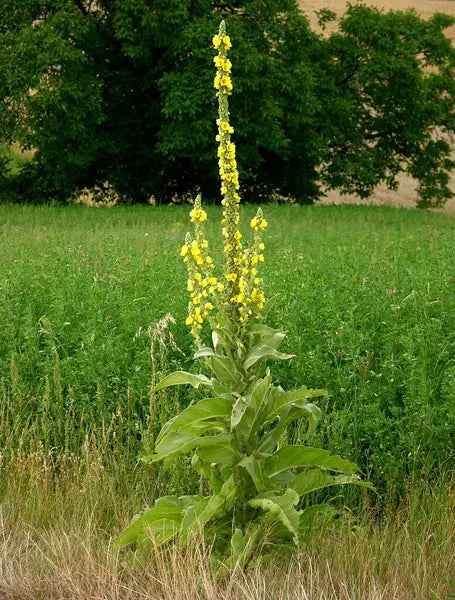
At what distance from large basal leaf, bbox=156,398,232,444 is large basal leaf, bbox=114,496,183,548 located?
439mm

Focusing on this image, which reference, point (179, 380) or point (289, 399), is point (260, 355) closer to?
point (289, 399)

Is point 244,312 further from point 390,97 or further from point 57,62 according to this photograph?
point 390,97

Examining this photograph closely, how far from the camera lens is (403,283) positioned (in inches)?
352

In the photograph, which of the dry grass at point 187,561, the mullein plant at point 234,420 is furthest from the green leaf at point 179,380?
the dry grass at point 187,561

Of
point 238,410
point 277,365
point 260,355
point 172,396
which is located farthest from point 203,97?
point 238,410

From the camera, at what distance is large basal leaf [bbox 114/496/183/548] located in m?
4.55

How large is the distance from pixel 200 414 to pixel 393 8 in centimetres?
4665

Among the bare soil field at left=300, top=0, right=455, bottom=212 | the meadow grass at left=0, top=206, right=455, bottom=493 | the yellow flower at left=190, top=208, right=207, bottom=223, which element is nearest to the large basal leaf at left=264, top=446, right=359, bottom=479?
the meadow grass at left=0, top=206, right=455, bottom=493

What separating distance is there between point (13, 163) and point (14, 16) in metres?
12.5

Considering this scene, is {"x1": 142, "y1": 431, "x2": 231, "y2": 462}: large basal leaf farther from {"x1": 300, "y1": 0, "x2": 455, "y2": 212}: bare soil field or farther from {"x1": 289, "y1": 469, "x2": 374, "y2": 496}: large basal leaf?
{"x1": 300, "y1": 0, "x2": 455, "y2": 212}: bare soil field

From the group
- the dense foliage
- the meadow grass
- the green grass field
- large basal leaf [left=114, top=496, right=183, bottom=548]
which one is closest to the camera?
large basal leaf [left=114, top=496, right=183, bottom=548]

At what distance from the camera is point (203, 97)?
2472 cm

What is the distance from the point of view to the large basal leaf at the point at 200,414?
4.34m

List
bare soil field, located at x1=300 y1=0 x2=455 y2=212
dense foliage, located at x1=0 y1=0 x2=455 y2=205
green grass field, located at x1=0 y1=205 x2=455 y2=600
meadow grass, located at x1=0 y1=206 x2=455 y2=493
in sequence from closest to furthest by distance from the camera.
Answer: green grass field, located at x1=0 y1=205 x2=455 y2=600, meadow grass, located at x1=0 y1=206 x2=455 y2=493, dense foliage, located at x1=0 y1=0 x2=455 y2=205, bare soil field, located at x1=300 y1=0 x2=455 y2=212
